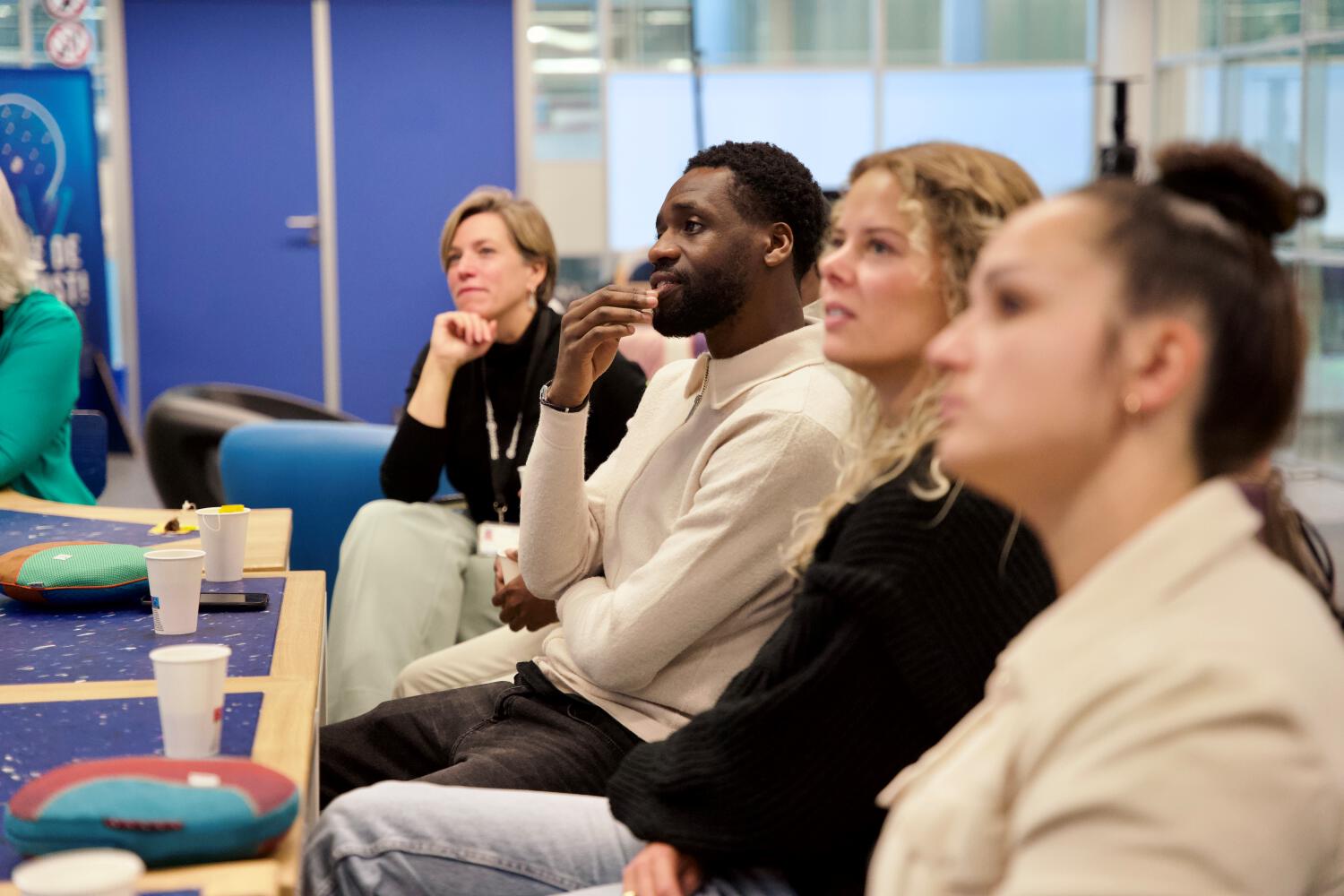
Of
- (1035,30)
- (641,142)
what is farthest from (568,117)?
(1035,30)

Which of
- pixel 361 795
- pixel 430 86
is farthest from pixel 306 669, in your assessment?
pixel 430 86

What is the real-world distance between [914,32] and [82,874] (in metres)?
7.81

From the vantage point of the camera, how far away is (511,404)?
3.04 meters

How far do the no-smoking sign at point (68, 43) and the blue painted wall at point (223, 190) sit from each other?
235 millimetres

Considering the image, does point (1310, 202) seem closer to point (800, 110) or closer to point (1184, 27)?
point (800, 110)

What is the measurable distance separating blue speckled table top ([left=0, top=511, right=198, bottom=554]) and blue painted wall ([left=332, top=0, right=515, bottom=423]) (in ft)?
16.9

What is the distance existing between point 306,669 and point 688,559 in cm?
45

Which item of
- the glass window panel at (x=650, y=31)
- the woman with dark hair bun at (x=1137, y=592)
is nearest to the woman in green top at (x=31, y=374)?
the woman with dark hair bun at (x=1137, y=592)

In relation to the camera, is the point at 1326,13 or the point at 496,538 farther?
the point at 1326,13

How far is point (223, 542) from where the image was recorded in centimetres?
199

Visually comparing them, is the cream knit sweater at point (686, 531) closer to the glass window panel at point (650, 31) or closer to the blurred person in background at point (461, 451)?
the blurred person in background at point (461, 451)

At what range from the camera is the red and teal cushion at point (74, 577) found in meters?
1.87

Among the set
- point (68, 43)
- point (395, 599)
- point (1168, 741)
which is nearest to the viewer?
point (1168, 741)

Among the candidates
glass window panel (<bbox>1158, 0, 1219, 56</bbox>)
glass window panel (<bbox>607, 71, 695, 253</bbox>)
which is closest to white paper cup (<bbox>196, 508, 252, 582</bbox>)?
glass window panel (<bbox>607, 71, 695, 253</bbox>)
